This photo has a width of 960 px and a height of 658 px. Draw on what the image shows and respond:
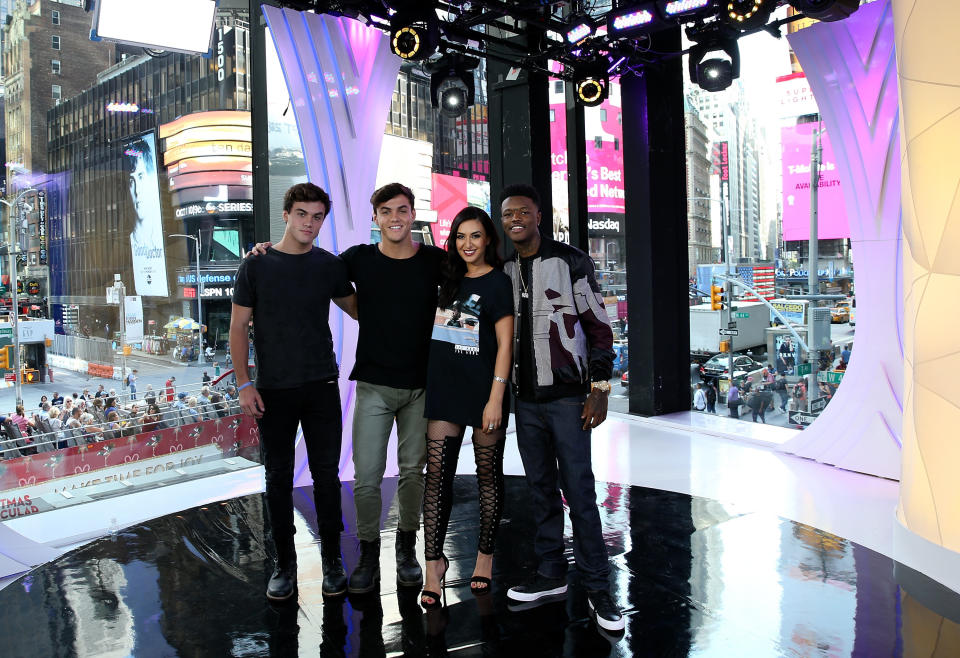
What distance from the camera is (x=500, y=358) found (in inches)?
91.8

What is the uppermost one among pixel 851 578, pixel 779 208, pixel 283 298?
pixel 779 208

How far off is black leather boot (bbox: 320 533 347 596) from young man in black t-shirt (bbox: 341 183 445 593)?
0.04m

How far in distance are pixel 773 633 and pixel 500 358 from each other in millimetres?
1154

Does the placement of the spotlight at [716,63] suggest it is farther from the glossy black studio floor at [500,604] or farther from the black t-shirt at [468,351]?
the black t-shirt at [468,351]

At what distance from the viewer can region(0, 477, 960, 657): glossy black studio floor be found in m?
2.13

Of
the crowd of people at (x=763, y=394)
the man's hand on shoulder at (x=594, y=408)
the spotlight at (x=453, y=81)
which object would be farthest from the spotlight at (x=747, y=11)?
the man's hand on shoulder at (x=594, y=408)

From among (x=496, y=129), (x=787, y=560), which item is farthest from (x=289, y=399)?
(x=496, y=129)

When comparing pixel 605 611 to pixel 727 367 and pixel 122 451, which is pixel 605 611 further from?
pixel 727 367

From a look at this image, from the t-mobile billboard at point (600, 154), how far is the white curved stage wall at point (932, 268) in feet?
46.1

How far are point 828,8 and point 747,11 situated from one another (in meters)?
0.65

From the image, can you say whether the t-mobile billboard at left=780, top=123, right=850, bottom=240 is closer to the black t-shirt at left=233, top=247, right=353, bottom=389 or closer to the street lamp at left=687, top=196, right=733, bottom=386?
the street lamp at left=687, top=196, right=733, bottom=386

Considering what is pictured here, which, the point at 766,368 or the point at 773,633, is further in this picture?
the point at 766,368

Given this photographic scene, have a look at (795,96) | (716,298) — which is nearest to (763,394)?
(716,298)

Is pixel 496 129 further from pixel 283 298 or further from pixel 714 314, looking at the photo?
pixel 283 298
